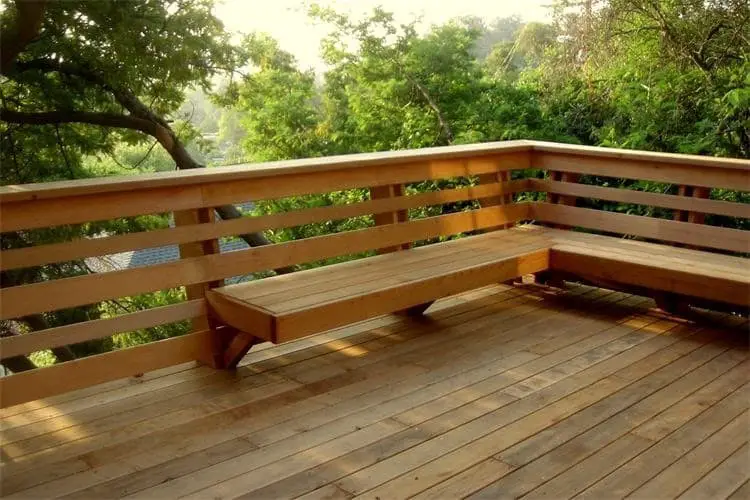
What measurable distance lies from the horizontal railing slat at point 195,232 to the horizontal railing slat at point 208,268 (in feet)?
0.28

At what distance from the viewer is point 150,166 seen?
31.5 ft

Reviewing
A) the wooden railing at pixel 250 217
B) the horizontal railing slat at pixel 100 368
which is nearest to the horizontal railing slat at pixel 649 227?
the wooden railing at pixel 250 217

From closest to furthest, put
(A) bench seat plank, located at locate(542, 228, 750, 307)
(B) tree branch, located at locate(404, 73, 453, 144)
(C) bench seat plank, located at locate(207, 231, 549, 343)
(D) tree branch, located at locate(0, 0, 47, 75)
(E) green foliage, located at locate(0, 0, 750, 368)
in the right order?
(C) bench seat plank, located at locate(207, 231, 549, 343), (A) bench seat plank, located at locate(542, 228, 750, 307), (E) green foliage, located at locate(0, 0, 750, 368), (D) tree branch, located at locate(0, 0, 47, 75), (B) tree branch, located at locate(404, 73, 453, 144)

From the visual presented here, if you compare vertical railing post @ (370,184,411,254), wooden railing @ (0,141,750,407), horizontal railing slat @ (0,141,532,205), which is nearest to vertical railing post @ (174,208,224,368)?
wooden railing @ (0,141,750,407)

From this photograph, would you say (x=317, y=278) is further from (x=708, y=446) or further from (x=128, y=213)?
(x=708, y=446)

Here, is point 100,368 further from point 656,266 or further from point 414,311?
point 656,266

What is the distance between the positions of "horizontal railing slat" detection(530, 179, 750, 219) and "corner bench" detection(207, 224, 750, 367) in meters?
0.22

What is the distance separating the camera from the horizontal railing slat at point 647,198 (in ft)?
12.2

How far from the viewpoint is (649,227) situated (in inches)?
159

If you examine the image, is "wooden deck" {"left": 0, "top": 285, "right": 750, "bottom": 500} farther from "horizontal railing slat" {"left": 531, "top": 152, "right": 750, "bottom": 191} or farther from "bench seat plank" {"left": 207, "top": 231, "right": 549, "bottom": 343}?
"horizontal railing slat" {"left": 531, "top": 152, "right": 750, "bottom": 191}

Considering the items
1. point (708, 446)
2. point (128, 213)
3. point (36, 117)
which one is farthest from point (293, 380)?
point (36, 117)

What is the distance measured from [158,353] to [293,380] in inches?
21.4

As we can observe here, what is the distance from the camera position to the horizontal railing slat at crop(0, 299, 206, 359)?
2641mm

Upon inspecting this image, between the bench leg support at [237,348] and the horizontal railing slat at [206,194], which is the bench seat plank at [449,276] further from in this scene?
the horizontal railing slat at [206,194]
